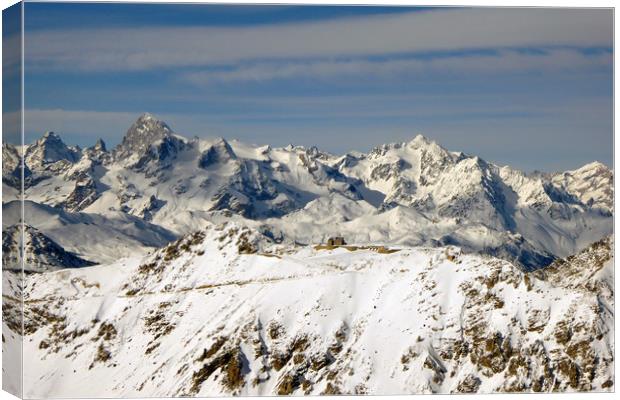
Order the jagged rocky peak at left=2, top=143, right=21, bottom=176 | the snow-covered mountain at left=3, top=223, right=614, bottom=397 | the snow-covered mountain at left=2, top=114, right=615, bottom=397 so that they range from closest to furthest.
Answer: the jagged rocky peak at left=2, top=143, right=21, bottom=176, the snow-covered mountain at left=2, top=114, right=615, bottom=397, the snow-covered mountain at left=3, top=223, right=614, bottom=397

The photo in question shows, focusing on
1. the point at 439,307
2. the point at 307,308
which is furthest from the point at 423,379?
the point at 307,308

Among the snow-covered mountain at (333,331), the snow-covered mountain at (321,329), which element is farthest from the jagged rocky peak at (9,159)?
the snow-covered mountain at (333,331)

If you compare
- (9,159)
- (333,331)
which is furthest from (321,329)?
(9,159)

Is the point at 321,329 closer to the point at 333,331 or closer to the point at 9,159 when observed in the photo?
the point at 333,331

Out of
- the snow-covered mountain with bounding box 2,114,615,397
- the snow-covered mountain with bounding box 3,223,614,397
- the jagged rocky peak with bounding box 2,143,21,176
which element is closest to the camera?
the jagged rocky peak with bounding box 2,143,21,176

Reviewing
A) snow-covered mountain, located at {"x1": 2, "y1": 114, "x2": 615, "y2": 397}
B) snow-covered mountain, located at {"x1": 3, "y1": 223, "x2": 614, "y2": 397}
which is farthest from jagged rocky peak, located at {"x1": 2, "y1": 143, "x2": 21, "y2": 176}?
snow-covered mountain, located at {"x1": 3, "y1": 223, "x2": 614, "y2": 397}

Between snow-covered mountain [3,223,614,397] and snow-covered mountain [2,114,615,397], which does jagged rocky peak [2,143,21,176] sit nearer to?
snow-covered mountain [2,114,615,397]

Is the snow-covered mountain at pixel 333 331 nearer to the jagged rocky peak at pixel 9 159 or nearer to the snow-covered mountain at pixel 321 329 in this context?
the snow-covered mountain at pixel 321 329

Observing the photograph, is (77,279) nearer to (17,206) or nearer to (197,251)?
(197,251)

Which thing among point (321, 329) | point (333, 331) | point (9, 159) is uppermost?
point (9, 159)
